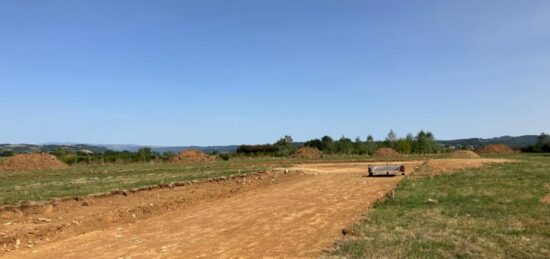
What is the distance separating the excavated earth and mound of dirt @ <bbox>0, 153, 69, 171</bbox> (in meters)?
28.7

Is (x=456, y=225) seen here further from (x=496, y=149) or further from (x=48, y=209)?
(x=496, y=149)

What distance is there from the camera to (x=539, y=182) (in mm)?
18734

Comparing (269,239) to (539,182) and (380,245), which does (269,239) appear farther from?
(539,182)

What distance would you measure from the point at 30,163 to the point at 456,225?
137ft

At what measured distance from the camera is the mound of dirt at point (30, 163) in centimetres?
4307

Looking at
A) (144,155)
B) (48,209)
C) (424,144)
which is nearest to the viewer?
(48,209)

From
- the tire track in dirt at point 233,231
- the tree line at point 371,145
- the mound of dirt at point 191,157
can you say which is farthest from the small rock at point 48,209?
the tree line at point 371,145

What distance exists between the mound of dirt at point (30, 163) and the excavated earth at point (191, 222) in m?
28.7

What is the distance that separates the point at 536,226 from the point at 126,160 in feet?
150

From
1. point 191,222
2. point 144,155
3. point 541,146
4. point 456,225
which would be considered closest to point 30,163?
point 144,155

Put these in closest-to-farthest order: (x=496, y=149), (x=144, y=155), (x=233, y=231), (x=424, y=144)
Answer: (x=233, y=231), (x=144, y=155), (x=496, y=149), (x=424, y=144)

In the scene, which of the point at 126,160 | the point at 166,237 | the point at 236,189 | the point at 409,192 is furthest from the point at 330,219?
the point at 126,160

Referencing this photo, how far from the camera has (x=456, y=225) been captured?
10688 mm

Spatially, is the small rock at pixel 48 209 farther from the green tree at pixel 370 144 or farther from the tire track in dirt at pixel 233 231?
the green tree at pixel 370 144
